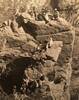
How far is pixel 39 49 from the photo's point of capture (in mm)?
13570

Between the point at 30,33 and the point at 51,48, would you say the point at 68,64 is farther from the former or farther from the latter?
the point at 30,33

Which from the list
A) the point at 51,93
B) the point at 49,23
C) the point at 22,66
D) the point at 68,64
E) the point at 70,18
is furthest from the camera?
the point at 70,18

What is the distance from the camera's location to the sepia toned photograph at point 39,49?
1245cm

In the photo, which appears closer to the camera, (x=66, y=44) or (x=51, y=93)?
(x=51, y=93)

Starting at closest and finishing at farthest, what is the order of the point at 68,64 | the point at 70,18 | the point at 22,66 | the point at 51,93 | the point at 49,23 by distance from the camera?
the point at 51,93 < the point at 22,66 < the point at 68,64 < the point at 49,23 < the point at 70,18

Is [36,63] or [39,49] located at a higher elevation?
[39,49]

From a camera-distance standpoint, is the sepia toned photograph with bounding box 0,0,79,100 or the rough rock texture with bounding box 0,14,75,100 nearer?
the rough rock texture with bounding box 0,14,75,100

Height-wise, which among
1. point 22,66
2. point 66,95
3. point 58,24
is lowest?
point 66,95

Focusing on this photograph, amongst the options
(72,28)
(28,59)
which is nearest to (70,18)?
(72,28)

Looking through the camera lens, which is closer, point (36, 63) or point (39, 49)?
point (36, 63)

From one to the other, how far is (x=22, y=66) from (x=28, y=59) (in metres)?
0.30

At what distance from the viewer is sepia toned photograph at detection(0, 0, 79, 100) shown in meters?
12.4

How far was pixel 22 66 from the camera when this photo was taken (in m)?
13.1

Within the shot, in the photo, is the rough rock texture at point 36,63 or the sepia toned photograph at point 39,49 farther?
the sepia toned photograph at point 39,49
